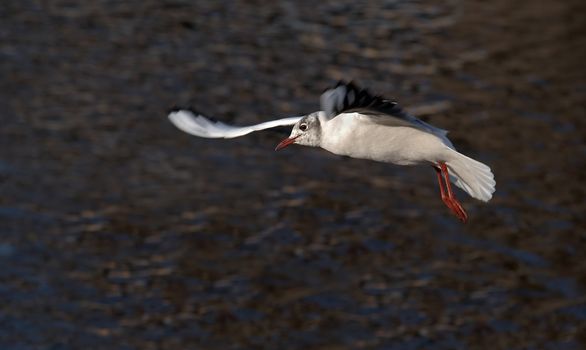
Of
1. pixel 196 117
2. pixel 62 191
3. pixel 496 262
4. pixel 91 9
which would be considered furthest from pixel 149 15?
pixel 196 117

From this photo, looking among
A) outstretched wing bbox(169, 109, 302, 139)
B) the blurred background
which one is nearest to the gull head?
outstretched wing bbox(169, 109, 302, 139)

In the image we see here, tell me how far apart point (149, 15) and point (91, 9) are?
4.34 feet

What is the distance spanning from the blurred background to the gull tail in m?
7.39

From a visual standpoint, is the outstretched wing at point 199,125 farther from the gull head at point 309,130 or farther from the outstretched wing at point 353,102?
the outstretched wing at point 353,102

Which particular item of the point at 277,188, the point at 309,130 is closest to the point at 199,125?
the point at 309,130

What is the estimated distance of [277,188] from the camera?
69.7 feet

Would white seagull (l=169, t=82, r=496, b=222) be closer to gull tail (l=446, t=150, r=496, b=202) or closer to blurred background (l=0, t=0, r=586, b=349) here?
gull tail (l=446, t=150, r=496, b=202)

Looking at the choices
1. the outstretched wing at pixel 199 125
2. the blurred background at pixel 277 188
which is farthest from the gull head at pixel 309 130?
the blurred background at pixel 277 188

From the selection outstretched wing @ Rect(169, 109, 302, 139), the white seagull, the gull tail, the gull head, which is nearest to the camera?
the white seagull

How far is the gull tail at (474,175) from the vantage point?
10906 mm

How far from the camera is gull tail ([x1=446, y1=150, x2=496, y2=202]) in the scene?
1091 centimetres

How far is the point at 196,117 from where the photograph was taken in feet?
39.5

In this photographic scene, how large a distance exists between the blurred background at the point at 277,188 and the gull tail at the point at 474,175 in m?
7.39

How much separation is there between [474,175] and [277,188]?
10273 millimetres
